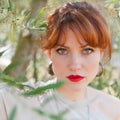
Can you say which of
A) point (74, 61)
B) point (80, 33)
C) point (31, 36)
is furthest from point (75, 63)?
point (31, 36)

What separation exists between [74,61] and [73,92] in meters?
0.22

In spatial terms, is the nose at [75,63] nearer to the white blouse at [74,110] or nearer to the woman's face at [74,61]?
the woman's face at [74,61]

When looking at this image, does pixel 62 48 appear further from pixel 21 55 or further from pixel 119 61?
pixel 119 61

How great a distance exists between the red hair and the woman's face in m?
0.02

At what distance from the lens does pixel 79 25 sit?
1.50 meters

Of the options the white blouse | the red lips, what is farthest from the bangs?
the white blouse

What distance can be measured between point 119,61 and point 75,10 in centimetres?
94

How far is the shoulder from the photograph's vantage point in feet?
5.80

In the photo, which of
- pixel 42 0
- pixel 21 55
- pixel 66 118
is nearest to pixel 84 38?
pixel 66 118

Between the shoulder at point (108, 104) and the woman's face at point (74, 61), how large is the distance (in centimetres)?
25

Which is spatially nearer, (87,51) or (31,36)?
(87,51)

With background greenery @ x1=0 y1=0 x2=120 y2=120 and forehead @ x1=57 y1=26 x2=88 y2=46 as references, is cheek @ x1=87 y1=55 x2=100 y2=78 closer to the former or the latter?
forehead @ x1=57 y1=26 x2=88 y2=46

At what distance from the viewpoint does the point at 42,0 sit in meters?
2.01

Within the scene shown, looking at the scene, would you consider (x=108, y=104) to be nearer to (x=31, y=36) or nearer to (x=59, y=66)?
(x=59, y=66)
